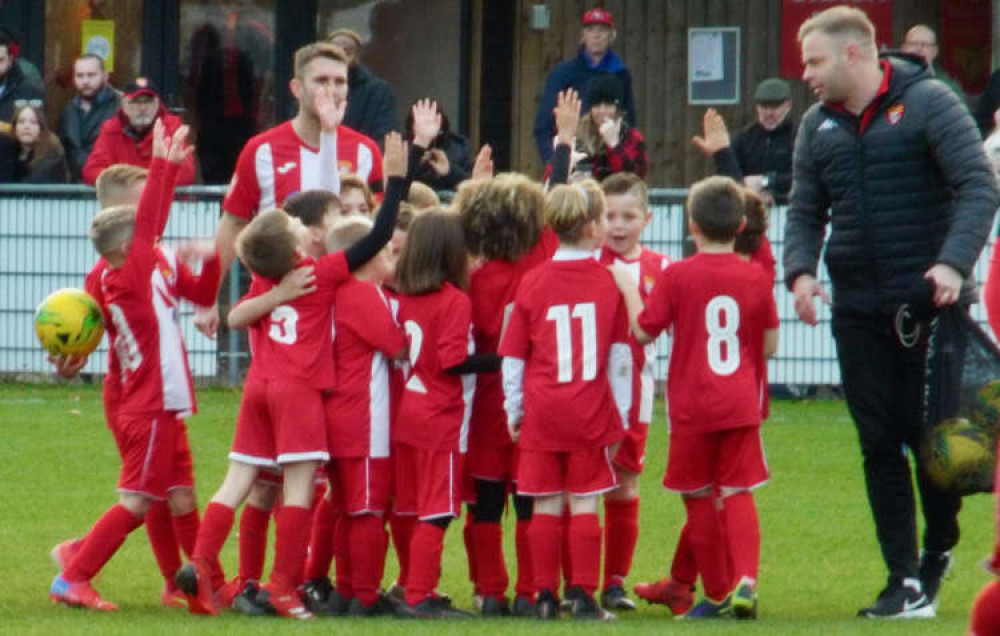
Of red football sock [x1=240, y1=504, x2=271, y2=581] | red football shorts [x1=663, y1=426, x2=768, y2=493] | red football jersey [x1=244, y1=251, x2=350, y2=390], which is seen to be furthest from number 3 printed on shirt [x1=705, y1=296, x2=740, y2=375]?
red football sock [x1=240, y1=504, x2=271, y2=581]

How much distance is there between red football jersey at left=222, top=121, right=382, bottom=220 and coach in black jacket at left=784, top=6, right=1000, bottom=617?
7.08 feet

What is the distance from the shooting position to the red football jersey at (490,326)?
8.43 m

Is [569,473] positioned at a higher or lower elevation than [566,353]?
lower

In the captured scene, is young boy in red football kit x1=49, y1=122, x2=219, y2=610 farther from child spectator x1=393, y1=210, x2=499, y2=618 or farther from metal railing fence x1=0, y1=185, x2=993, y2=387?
metal railing fence x1=0, y1=185, x2=993, y2=387

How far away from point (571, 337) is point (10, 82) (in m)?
9.54

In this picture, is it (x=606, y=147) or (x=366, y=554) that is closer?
(x=366, y=554)

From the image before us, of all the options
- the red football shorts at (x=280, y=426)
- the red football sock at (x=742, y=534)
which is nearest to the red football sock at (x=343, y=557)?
the red football shorts at (x=280, y=426)

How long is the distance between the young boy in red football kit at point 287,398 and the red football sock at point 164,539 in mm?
388

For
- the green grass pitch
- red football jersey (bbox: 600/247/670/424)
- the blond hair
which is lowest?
the green grass pitch

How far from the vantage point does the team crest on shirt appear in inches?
315

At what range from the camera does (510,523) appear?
1070cm

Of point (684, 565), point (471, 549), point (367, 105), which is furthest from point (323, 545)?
point (367, 105)

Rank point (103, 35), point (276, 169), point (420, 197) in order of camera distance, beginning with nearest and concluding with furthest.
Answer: point (276, 169), point (420, 197), point (103, 35)

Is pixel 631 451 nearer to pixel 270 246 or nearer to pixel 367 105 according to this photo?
pixel 270 246
